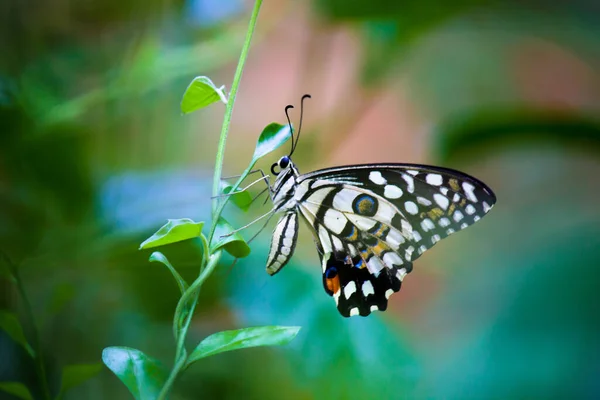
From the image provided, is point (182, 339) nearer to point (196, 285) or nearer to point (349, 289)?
point (196, 285)

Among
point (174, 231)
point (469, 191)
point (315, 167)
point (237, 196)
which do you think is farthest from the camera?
point (315, 167)

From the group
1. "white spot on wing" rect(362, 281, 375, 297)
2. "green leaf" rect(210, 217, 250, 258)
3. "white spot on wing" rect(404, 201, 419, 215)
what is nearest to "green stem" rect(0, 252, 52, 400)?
"green leaf" rect(210, 217, 250, 258)

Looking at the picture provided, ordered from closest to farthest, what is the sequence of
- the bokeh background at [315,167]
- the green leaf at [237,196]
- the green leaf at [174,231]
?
the green leaf at [174,231], the green leaf at [237,196], the bokeh background at [315,167]

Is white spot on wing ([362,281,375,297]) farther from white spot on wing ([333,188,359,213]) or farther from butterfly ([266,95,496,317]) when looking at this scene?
white spot on wing ([333,188,359,213])

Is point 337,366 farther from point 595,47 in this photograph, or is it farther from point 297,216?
point 595,47

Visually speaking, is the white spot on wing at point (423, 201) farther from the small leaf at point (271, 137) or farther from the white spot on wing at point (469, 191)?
the small leaf at point (271, 137)

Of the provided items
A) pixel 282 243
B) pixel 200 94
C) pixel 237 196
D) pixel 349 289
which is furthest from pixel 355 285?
pixel 200 94

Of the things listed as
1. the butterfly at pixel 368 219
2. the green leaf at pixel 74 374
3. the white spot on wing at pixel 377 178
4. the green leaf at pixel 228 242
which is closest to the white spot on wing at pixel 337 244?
the butterfly at pixel 368 219
